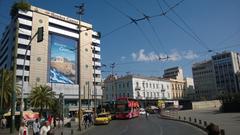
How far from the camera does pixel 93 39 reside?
10306cm

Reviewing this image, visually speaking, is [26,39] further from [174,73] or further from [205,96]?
[205,96]

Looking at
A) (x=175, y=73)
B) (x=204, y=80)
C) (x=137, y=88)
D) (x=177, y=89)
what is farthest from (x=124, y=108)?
(x=204, y=80)

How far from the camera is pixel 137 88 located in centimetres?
9388

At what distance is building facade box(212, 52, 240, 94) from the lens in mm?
127000

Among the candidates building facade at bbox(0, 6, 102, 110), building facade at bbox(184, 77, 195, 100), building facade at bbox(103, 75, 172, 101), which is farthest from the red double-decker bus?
building facade at bbox(184, 77, 195, 100)

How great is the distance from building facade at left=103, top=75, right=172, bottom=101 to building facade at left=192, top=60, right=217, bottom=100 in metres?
34.9

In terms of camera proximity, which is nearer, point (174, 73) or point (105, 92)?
point (105, 92)

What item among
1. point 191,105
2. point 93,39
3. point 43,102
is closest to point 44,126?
point 43,102

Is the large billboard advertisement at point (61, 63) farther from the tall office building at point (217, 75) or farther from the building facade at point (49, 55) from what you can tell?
the tall office building at point (217, 75)

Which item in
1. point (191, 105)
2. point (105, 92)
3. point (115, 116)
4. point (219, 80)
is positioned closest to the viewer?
point (115, 116)

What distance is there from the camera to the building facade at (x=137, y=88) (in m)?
96.8

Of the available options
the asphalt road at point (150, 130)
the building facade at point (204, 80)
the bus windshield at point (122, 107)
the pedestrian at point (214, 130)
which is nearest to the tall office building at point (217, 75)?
the building facade at point (204, 80)

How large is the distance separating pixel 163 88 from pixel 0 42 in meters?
64.0

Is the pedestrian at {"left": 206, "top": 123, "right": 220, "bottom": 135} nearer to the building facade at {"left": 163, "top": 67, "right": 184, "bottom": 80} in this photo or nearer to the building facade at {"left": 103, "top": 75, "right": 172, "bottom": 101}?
the building facade at {"left": 103, "top": 75, "right": 172, "bottom": 101}
